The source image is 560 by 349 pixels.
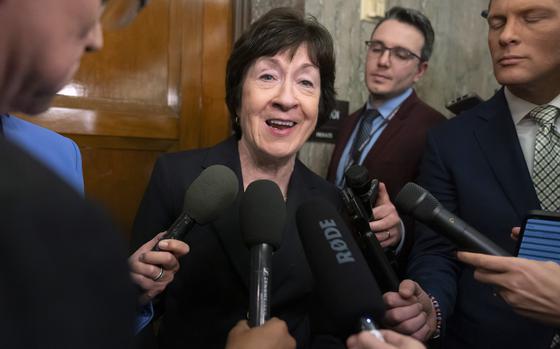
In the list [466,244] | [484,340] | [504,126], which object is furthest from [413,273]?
[466,244]

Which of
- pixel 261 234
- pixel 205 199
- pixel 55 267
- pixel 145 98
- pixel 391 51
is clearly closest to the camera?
pixel 55 267

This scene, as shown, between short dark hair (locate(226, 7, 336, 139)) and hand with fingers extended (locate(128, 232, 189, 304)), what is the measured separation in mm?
691

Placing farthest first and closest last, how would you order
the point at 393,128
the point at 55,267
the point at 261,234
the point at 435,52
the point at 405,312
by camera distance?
the point at 435,52, the point at 393,128, the point at 405,312, the point at 261,234, the point at 55,267

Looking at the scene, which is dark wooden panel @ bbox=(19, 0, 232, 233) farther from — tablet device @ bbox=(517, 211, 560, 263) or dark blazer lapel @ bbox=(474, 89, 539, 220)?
tablet device @ bbox=(517, 211, 560, 263)

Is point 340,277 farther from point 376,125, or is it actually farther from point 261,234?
point 376,125

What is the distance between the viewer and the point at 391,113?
7.97ft

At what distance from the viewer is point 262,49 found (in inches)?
63.7

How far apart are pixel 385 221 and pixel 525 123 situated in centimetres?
50

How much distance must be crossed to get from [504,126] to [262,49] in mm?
699

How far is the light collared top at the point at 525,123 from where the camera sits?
1.64 meters

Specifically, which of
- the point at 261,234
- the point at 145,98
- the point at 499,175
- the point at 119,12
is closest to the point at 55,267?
the point at 119,12

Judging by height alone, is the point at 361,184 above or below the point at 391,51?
below

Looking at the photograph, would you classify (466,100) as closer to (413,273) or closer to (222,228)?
(413,273)

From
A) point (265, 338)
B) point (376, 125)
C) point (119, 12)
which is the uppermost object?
point (119, 12)
